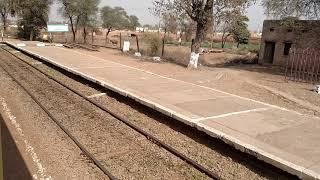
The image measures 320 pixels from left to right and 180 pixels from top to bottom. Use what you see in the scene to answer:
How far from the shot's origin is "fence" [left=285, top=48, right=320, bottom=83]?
18.5 m

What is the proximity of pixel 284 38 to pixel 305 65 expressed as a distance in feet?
29.6

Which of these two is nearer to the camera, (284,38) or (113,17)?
(284,38)

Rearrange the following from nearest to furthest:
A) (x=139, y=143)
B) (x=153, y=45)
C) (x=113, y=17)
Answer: (x=139, y=143) < (x=153, y=45) < (x=113, y=17)

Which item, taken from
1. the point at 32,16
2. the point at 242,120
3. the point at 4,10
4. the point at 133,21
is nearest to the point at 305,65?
the point at 242,120

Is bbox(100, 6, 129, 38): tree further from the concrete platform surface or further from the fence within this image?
the concrete platform surface

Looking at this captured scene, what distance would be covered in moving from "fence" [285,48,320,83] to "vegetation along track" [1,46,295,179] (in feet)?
34.2

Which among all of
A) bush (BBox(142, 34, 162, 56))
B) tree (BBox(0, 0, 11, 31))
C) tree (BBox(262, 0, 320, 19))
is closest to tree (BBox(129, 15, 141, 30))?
tree (BBox(0, 0, 11, 31))

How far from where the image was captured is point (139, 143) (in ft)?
25.1

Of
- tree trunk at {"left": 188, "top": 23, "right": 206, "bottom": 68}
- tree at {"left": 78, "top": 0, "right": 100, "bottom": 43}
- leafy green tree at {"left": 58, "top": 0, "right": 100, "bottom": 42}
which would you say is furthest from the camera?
tree at {"left": 78, "top": 0, "right": 100, "bottom": 43}

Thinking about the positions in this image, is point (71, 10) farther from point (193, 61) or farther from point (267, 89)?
point (267, 89)

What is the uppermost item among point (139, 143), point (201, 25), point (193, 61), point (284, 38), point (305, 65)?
point (201, 25)

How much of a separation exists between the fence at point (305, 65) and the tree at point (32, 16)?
107ft

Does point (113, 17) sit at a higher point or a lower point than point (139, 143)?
higher

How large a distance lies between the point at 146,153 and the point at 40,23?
141 feet
